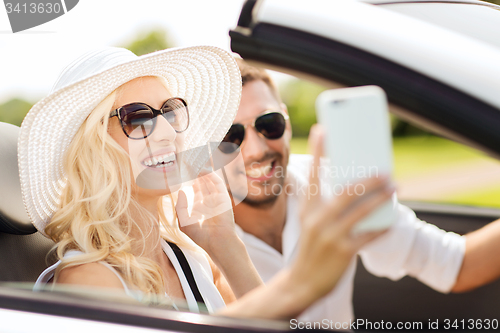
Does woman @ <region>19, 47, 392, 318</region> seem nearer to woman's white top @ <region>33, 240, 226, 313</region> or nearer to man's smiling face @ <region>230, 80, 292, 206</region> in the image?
woman's white top @ <region>33, 240, 226, 313</region>

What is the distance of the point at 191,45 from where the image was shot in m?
1.67

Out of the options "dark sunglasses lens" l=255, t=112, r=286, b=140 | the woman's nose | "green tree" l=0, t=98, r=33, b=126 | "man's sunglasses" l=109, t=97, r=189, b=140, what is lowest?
"green tree" l=0, t=98, r=33, b=126

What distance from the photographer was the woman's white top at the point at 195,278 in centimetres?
145

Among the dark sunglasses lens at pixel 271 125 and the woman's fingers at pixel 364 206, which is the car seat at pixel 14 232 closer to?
the dark sunglasses lens at pixel 271 125

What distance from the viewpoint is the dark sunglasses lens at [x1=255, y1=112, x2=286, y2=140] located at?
185 cm

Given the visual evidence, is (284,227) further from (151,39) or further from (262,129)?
(151,39)

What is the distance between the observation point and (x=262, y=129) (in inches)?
73.1

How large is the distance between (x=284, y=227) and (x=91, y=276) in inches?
40.6

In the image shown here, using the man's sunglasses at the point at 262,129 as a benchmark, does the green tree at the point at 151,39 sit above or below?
below

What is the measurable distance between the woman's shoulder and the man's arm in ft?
3.33

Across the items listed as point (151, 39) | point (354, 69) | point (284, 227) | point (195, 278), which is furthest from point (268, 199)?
point (151, 39)

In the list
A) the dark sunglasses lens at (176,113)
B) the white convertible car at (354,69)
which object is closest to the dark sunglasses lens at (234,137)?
the dark sunglasses lens at (176,113)

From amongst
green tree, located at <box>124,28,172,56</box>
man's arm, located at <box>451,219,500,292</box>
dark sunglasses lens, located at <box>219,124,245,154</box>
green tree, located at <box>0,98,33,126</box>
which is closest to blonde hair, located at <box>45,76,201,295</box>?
dark sunglasses lens, located at <box>219,124,245,154</box>

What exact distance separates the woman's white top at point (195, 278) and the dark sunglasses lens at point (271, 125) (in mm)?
634
